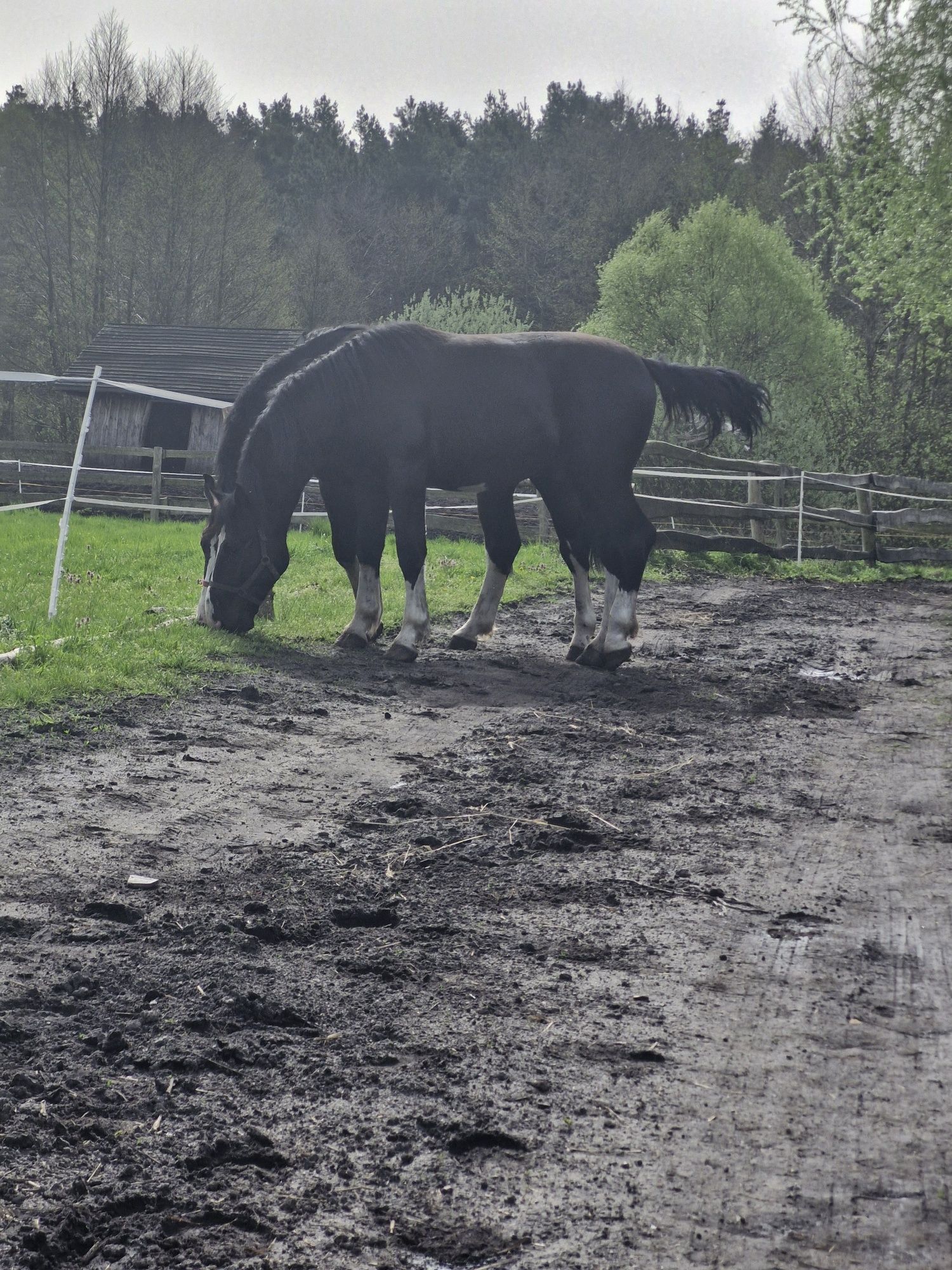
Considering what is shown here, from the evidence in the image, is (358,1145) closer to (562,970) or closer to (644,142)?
(562,970)

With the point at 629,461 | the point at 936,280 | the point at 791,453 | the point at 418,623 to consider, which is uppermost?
the point at 936,280

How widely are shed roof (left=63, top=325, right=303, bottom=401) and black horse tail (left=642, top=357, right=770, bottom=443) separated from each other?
21.6m

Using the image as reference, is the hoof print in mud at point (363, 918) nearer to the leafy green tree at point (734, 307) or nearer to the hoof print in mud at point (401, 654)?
the hoof print in mud at point (401, 654)

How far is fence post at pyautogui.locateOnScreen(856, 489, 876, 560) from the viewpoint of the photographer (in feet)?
47.3

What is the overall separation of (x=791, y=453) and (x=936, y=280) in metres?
7.57

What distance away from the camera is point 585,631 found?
300 inches

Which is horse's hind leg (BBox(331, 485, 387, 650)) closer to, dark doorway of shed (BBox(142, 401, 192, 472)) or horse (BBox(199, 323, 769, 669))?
horse (BBox(199, 323, 769, 669))

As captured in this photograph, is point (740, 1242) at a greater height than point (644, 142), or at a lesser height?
lesser

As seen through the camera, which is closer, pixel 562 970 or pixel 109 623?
pixel 562 970

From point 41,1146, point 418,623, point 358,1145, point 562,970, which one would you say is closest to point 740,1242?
point 358,1145

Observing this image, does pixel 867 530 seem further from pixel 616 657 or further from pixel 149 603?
pixel 149 603

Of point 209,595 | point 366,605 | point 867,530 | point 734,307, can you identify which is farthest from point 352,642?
point 734,307

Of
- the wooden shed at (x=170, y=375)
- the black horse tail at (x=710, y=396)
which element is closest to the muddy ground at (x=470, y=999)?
the black horse tail at (x=710, y=396)

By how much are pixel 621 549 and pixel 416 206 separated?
42972mm
